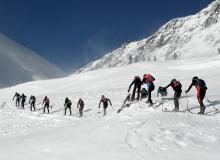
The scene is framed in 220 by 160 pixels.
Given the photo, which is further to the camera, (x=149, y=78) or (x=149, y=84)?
(x=149, y=78)

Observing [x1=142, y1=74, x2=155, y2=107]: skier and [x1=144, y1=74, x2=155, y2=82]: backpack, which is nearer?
[x1=142, y1=74, x2=155, y2=107]: skier

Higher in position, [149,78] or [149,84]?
[149,78]

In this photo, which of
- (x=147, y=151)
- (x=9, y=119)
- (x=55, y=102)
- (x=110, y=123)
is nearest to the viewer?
(x=147, y=151)

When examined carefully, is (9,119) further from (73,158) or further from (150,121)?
(73,158)

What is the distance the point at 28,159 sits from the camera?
10141 millimetres

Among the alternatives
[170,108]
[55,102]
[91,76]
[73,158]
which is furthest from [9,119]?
[91,76]

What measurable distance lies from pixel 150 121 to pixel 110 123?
180 centimetres

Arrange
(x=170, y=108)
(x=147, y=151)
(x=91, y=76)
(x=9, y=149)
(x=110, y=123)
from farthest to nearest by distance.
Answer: (x=91, y=76) → (x=170, y=108) → (x=110, y=123) → (x=9, y=149) → (x=147, y=151)

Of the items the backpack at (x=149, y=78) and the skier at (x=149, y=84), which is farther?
the backpack at (x=149, y=78)

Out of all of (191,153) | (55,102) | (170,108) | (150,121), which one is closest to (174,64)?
(55,102)

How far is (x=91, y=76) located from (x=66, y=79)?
5504 millimetres

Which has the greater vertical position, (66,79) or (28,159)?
(66,79)

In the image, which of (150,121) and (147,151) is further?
(150,121)

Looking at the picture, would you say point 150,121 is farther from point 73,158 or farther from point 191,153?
point 73,158
